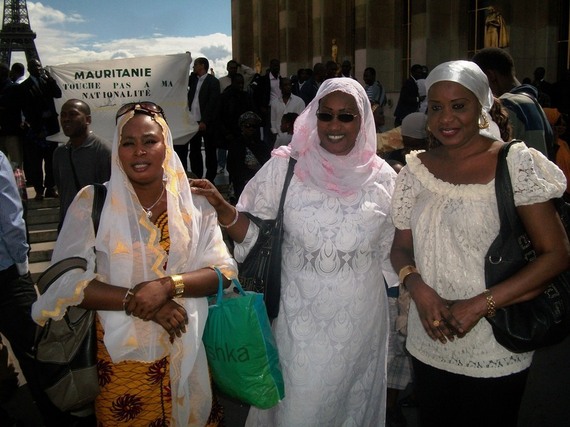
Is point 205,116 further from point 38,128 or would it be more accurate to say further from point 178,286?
point 178,286

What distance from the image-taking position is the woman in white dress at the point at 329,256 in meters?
2.70

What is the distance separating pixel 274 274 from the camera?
9.05ft

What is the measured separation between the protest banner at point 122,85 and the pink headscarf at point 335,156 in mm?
4688

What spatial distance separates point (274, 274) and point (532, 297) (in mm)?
1205

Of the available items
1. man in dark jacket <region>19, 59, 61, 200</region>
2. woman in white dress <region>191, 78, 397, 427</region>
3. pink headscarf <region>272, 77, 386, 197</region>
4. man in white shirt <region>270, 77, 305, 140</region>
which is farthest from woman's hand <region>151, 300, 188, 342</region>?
man in white shirt <region>270, 77, 305, 140</region>

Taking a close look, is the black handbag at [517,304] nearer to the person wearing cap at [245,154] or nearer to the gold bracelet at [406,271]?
the gold bracelet at [406,271]

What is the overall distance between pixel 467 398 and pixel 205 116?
796cm

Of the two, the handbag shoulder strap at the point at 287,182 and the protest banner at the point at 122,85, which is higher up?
the protest banner at the point at 122,85

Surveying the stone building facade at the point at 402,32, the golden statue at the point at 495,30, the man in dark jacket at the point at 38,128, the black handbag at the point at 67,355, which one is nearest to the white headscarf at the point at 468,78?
the black handbag at the point at 67,355

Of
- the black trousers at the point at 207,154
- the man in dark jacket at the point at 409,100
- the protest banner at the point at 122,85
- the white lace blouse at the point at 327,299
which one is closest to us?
the white lace blouse at the point at 327,299

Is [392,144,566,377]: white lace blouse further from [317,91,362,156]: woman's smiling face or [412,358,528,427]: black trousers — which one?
[317,91,362,156]: woman's smiling face

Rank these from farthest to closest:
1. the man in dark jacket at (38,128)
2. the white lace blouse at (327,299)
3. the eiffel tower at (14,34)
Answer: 1. the eiffel tower at (14,34)
2. the man in dark jacket at (38,128)
3. the white lace blouse at (327,299)

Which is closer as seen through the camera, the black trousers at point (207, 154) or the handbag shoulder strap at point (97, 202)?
the handbag shoulder strap at point (97, 202)

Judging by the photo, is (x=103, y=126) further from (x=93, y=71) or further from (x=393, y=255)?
(x=393, y=255)
